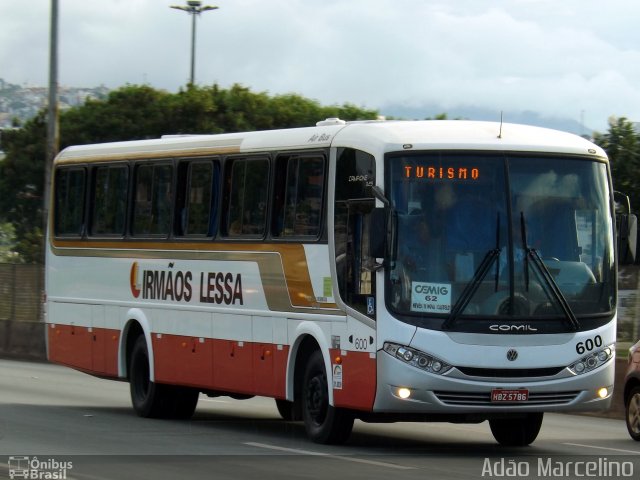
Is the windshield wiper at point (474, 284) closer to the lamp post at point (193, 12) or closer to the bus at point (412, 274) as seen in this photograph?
the bus at point (412, 274)

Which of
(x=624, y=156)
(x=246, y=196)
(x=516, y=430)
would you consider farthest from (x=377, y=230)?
(x=624, y=156)

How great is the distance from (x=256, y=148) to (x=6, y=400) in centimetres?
590

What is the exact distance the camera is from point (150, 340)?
745 inches

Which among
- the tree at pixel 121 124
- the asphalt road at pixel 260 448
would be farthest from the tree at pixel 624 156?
the tree at pixel 121 124

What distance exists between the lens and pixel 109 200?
2019cm

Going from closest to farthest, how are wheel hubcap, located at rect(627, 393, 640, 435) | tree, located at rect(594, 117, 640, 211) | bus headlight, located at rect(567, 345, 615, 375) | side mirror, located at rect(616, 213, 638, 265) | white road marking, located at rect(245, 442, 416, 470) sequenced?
1. white road marking, located at rect(245, 442, 416, 470)
2. bus headlight, located at rect(567, 345, 615, 375)
3. side mirror, located at rect(616, 213, 638, 265)
4. wheel hubcap, located at rect(627, 393, 640, 435)
5. tree, located at rect(594, 117, 640, 211)

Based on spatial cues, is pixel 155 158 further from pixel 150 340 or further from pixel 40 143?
pixel 40 143

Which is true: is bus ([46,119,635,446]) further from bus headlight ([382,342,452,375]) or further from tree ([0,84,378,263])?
tree ([0,84,378,263])

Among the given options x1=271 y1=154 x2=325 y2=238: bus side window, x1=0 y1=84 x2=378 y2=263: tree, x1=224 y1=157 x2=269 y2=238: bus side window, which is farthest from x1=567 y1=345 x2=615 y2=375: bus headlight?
x1=0 y1=84 x2=378 y2=263: tree

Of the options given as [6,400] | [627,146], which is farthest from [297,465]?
[627,146]

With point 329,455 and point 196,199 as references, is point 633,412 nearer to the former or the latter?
point 329,455

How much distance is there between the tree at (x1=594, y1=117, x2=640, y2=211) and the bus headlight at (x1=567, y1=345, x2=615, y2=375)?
38.2 feet

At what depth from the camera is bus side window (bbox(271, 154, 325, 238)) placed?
15.4 m

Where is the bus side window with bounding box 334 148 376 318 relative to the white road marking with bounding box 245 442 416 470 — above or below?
above
